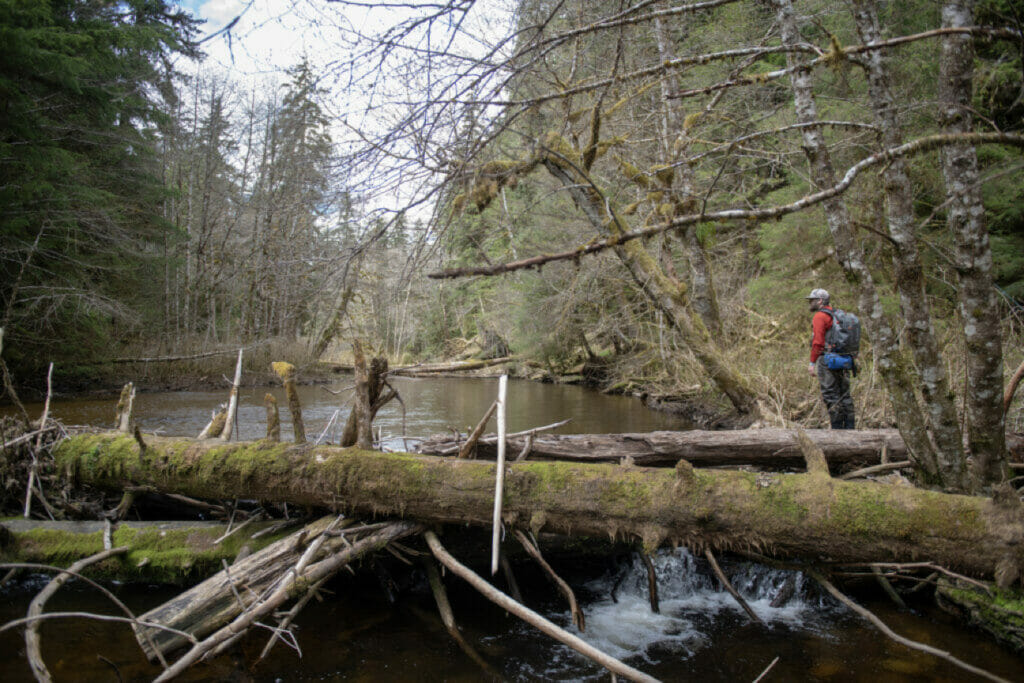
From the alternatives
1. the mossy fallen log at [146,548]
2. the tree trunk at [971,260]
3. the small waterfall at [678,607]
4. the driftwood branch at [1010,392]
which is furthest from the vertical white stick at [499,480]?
the driftwood branch at [1010,392]

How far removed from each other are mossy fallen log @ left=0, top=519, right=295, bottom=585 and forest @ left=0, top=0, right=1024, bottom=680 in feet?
1.07

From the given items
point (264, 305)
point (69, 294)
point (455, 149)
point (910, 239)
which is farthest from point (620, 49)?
point (264, 305)

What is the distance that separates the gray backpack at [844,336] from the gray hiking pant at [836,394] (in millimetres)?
243

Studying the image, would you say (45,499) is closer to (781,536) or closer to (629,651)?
(629,651)

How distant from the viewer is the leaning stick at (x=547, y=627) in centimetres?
234

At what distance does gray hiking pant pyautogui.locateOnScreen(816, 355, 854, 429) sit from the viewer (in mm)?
7453

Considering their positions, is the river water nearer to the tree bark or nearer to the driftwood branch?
the tree bark

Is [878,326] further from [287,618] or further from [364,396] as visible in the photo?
[287,618]

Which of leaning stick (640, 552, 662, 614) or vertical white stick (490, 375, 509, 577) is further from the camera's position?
leaning stick (640, 552, 662, 614)

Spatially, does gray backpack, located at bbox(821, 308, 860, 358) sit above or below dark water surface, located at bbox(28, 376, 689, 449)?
above

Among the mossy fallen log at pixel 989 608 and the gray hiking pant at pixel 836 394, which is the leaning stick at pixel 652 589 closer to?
the mossy fallen log at pixel 989 608

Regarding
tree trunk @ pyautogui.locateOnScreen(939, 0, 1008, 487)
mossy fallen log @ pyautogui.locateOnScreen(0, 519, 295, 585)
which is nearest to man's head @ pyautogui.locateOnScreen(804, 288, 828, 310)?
tree trunk @ pyautogui.locateOnScreen(939, 0, 1008, 487)

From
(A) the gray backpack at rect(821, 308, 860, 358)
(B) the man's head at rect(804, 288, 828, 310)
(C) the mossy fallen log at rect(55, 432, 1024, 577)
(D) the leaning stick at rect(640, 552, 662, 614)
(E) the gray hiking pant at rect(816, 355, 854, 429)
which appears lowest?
(D) the leaning stick at rect(640, 552, 662, 614)

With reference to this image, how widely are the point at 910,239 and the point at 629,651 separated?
306 cm
